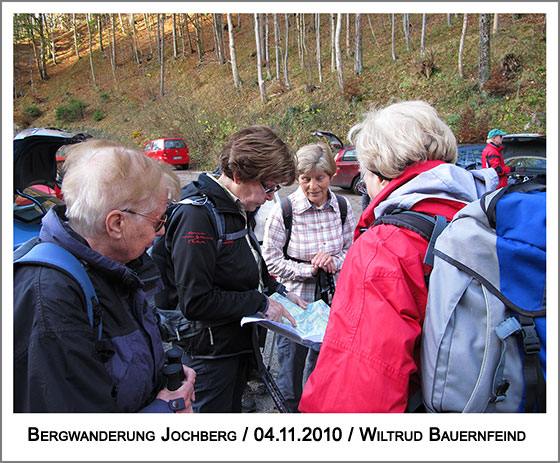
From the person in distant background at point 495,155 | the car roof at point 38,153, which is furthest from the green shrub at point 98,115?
the car roof at point 38,153

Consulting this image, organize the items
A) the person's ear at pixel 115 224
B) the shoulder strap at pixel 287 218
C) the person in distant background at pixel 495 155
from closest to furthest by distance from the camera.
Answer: the person's ear at pixel 115 224 < the shoulder strap at pixel 287 218 < the person in distant background at pixel 495 155

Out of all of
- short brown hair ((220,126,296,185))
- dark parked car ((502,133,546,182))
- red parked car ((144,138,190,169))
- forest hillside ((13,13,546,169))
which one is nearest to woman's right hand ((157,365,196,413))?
short brown hair ((220,126,296,185))

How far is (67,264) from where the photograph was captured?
1077 mm

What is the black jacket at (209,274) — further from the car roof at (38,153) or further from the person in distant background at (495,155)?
the person in distant background at (495,155)

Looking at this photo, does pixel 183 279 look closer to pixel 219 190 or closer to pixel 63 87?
pixel 219 190

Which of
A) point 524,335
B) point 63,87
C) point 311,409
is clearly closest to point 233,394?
point 311,409

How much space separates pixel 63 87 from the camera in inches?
1602

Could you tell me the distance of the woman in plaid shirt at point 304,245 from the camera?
270 cm

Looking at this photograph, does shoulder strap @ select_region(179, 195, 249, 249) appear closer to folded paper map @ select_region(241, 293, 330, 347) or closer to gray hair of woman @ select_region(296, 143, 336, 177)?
folded paper map @ select_region(241, 293, 330, 347)

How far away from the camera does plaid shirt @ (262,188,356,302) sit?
272cm

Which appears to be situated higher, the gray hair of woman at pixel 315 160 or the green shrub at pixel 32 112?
the green shrub at pixel 32 112

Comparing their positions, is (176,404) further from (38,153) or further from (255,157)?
(38,153)

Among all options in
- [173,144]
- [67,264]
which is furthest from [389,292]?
[173,144]

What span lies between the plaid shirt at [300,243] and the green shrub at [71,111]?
125ft
